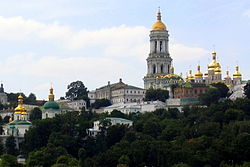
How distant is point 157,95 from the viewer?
5438 inches

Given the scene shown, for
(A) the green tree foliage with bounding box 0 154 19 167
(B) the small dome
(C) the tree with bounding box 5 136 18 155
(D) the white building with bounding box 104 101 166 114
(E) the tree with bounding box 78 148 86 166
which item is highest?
(B) the small dome

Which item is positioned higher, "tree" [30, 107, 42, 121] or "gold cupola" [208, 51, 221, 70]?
"gold cupola" [208, 51, 221, 70]

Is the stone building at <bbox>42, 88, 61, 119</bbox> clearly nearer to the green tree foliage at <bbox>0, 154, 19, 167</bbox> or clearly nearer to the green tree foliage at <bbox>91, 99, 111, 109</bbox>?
the green tree foliage at <bbox>91, 99, 111, 109</bbox>

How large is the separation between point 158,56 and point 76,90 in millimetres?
17426

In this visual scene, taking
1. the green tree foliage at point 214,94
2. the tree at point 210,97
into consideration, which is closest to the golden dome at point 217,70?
the green tree foliage at point 214,94

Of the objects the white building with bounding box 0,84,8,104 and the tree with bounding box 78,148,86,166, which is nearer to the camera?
the tree with bounding box 78,148,86,166

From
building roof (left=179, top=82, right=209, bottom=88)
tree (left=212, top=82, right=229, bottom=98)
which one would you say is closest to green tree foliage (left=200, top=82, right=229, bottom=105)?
tree (left=212, top=82, right=229, bottom=98)

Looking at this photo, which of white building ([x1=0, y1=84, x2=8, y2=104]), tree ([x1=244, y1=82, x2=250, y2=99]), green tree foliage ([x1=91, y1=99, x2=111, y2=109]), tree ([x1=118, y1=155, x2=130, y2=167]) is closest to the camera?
tree ([x1=118, y1=155, x2=130, y2=167])

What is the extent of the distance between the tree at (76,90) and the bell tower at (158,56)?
511 inches

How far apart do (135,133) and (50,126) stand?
12017 mm

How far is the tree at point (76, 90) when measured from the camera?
160250mm

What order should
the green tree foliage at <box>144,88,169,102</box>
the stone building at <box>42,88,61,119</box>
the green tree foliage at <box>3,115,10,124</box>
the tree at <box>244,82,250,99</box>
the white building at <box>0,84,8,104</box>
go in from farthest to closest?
the white building at <box>0,84,8,104</box> → the green tree foliage at <box>3,115,10,124</box> → the green tree foliage at <box>144,88,169,102</box> → the stone building at <box>42,88,61,119</box> → the tree at <box>244,82,250,99</box>

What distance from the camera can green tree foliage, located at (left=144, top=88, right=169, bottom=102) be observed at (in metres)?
138

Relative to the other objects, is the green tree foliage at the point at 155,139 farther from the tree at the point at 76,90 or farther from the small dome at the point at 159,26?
the tree at the point at 76,90
